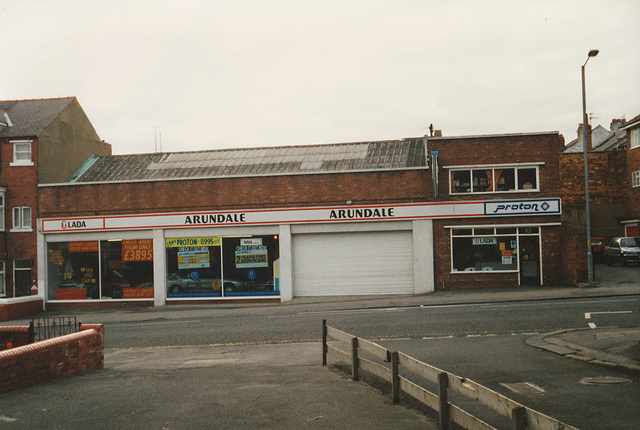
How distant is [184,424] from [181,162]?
26.1 meters

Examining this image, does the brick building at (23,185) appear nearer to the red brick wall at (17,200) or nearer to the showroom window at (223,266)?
the red brick wall at (17,200)

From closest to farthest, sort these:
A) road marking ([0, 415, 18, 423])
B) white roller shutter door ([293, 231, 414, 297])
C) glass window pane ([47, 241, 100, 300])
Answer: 1. road marking ([0, 415, 18, 423])
2. white roller shutter door ([293, 231, 414, 297])
3. glass window pane ([47, 241, 100, 300])

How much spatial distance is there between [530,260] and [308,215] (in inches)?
392

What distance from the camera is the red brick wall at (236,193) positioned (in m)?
26.1

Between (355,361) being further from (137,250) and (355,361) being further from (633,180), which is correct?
(633,180)

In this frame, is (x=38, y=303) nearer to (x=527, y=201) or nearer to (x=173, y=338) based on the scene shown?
(x=173, y=338)

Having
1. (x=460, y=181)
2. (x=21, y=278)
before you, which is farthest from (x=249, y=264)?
(x=21, y=278)

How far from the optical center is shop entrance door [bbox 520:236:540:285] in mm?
25219

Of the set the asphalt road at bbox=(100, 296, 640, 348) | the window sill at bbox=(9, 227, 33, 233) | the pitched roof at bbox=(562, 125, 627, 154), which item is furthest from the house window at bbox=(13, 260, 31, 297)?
the pitched roof at bbox=(562, 125, 627, 154)

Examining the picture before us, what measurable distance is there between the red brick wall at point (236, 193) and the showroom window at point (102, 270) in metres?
1.66

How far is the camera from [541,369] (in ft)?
32.6

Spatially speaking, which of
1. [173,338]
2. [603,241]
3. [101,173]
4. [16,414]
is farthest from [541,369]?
[603,241]

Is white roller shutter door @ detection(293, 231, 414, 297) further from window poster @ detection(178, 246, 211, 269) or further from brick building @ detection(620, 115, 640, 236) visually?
brick building @ detection(620, 115, 640, 236)

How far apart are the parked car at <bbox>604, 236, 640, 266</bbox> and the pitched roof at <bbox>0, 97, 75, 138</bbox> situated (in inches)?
1252
